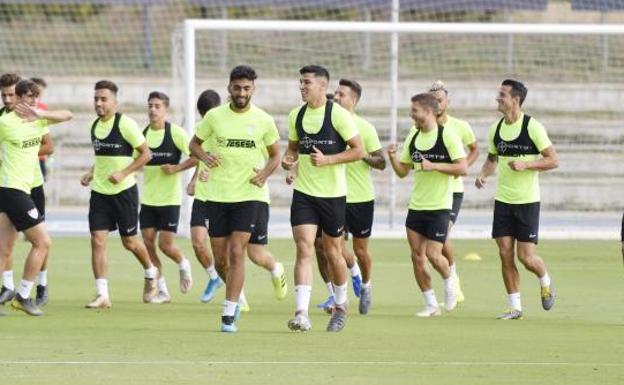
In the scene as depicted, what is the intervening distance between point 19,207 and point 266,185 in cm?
244

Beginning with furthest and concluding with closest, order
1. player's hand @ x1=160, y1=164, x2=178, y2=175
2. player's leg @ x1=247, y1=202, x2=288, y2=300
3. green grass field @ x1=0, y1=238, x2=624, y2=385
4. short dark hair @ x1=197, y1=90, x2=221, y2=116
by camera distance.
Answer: player's hand @ x1=160, y1=164, x2=178, y2=175
short dark hair @ x1=197, y1=90, x2=221, y2=116
player's leg @ x1=247, y1=202, x2=288, y2=300
green grass field @ x1=0, y1=238, x2=624, y2=385

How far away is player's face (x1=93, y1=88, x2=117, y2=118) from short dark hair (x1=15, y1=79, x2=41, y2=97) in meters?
1.00

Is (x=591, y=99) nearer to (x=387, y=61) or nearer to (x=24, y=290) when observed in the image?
(x=387, y=61)

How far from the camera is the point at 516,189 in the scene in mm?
14320

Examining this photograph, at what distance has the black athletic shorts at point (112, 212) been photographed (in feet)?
49.2

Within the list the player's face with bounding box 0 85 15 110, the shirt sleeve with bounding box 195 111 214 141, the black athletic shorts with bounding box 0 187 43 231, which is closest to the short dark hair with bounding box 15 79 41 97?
the player's face with bounding box 0 85 15 110

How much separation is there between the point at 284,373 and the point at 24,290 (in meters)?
4.52

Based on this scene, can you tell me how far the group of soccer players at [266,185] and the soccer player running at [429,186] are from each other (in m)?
0.01

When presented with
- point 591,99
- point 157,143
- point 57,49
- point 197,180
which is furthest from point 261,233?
point 57,49

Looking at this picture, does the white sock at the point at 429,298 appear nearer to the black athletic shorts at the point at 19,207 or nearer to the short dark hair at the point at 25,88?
the black athletic shorts at the point at 19,207

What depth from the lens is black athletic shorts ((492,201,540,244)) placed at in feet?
46.7

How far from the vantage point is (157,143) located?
52.6 ft

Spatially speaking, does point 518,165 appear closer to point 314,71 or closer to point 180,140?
point 314,71

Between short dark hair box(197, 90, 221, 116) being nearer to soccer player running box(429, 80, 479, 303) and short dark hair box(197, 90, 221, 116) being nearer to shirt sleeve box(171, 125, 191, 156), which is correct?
shirt sleeve box(171, 125, 191, 156)
